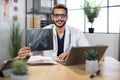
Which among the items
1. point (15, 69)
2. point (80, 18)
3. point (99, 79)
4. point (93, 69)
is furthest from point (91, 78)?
point (80, 18)

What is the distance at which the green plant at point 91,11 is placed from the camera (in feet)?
14.5

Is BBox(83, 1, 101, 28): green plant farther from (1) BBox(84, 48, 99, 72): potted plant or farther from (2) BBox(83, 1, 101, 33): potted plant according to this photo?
(1) BBox(84, 48, 99, 72): potted plant

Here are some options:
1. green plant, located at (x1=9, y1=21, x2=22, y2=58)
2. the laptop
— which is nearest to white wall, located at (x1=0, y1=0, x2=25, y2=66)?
green plant, located at (x1=9, y1=21, x2=22, y2=58)

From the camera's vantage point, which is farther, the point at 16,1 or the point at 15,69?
the point at 16,1

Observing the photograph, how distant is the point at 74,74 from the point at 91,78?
15 centimetres

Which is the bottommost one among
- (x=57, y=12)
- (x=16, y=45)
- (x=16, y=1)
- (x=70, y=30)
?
(x=16, y=45)

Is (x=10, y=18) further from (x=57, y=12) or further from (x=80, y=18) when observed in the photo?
(x=57, y=12)

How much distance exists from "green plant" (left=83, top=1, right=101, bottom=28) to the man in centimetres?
178

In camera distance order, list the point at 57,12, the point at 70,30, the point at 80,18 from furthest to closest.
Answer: the point at 80,18 → the point at 70,30 → the point at 57,12

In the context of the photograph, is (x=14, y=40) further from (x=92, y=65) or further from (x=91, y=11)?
(x=92, y=65)

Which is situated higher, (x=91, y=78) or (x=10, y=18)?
(x=10, y=18)

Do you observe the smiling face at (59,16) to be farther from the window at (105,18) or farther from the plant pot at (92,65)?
the window at (105,18)

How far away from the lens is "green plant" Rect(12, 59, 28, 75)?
3.12 feet

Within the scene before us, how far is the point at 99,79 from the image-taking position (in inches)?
54.4
